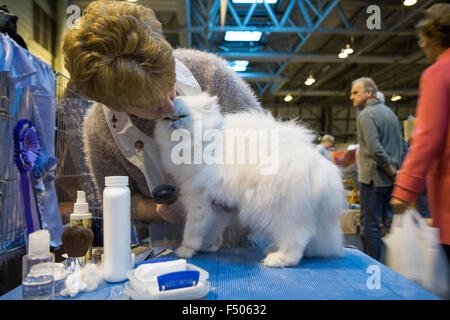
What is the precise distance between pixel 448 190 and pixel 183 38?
0.77m

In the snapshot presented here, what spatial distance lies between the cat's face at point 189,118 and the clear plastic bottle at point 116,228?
221mm

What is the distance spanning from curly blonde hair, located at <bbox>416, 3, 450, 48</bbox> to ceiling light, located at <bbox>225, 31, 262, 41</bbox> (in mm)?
380

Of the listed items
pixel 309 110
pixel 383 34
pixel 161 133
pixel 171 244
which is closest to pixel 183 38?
pixel 161 133

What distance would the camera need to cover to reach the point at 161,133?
788 mm

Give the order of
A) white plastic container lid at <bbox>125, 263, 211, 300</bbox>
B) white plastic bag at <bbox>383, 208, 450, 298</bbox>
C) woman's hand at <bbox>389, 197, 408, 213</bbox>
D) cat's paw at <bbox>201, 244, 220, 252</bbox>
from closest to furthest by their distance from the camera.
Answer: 1. white plastic container lid at <bbox>125, 263, 211, 300</bbox>
2. white plastic bag at <bbox>383, 208, 450, 298</bbox>
3. woman's hand at <bbox>389, 197, 408, 213</bbox>
4. cat's paw at <bbox>201, 244, 220, 252</bbox>

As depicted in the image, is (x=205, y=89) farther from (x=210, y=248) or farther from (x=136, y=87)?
(x=210, y=248)

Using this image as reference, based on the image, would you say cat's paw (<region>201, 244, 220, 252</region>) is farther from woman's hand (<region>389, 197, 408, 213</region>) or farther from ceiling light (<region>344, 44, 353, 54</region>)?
ceiling light (<region>344, 44, 353, 54</region>)

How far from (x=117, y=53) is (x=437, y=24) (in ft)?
2.37

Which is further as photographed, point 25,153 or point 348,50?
point 25,153

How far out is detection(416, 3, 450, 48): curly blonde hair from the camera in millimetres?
665

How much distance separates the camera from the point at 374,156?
1.29m

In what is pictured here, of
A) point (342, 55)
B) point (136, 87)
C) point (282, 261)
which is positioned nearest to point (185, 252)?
point (282, 261)

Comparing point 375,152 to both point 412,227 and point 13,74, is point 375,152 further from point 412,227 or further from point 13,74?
point 13,74

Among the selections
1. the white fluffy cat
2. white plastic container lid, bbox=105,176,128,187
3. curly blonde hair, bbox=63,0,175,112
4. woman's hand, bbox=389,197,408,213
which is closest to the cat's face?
the white fluffy cat
